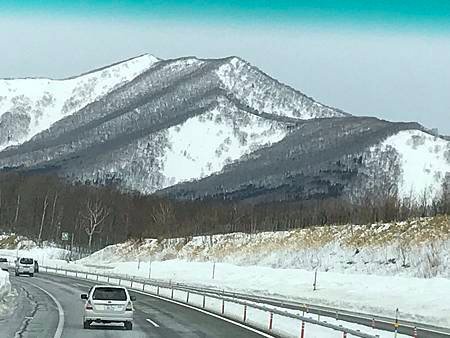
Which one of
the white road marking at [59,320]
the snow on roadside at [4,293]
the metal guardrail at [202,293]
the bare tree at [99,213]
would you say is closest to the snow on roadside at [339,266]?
the metal guardrail at [202,293]

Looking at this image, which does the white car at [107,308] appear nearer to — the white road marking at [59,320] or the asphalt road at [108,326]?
the asphalt road at [108,326]

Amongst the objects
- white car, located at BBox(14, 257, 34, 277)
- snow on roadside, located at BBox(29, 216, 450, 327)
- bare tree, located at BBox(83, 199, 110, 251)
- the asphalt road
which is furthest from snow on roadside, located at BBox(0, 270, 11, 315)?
bare tree, located at BBox(83, 199, 110, 251)

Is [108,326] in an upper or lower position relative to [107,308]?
lower

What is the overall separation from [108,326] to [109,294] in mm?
1266

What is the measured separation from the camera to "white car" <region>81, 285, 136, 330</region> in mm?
25828

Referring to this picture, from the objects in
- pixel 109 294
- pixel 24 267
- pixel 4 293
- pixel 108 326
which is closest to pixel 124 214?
pixel 24 267

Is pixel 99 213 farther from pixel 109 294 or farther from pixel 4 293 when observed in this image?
pixel 109 294

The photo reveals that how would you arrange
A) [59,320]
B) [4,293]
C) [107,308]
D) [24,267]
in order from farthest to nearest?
[24,267], [4,293], [59,320], [107,308]

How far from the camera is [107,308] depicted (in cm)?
2583

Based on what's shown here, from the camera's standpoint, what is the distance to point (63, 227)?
138250 mm

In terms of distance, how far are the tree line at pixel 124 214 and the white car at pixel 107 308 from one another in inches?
2280

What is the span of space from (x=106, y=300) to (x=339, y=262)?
1713 inches

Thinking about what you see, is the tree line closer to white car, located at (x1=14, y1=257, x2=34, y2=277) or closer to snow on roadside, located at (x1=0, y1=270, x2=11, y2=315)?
white car, located at (x1=14, y1=257, x2=34, y2=277)

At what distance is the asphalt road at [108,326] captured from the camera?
23969mm
